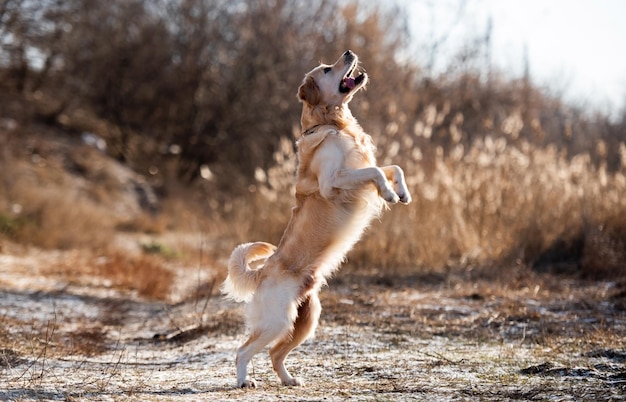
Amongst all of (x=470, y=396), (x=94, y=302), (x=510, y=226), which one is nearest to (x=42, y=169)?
(x=94, y=302)

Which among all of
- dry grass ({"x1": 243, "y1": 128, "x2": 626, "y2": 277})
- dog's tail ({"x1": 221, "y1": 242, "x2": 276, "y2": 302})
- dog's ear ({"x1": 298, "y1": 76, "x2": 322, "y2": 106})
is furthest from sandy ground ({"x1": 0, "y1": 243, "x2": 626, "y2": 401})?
dog's ear ({"x1": 298, "y1": 76, "x2": 322, "y2": 106})

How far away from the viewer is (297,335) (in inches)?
207

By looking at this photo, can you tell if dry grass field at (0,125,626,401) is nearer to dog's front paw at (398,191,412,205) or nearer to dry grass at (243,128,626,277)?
dry grass at (243,128,626,277)

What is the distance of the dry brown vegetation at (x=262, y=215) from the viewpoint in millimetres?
5719

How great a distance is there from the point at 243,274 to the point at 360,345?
1.42m

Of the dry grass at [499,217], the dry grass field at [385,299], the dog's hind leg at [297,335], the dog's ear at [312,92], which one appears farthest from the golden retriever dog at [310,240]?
the dry grass at [499,217]

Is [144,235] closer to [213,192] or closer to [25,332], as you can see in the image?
[213,192]

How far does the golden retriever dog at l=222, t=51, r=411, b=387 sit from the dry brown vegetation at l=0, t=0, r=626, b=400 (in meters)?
0.36

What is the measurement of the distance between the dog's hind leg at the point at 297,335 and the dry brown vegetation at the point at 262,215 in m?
0.13

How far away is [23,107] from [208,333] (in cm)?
1739

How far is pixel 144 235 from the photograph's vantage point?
18.3 m

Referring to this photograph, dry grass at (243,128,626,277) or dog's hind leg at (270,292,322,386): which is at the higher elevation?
dry grass at (243,128,626,277)

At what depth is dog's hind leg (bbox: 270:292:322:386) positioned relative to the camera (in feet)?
17.1

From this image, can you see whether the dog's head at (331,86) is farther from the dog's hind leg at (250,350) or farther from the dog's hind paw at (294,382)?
the dog's hind paw at (294,382)
